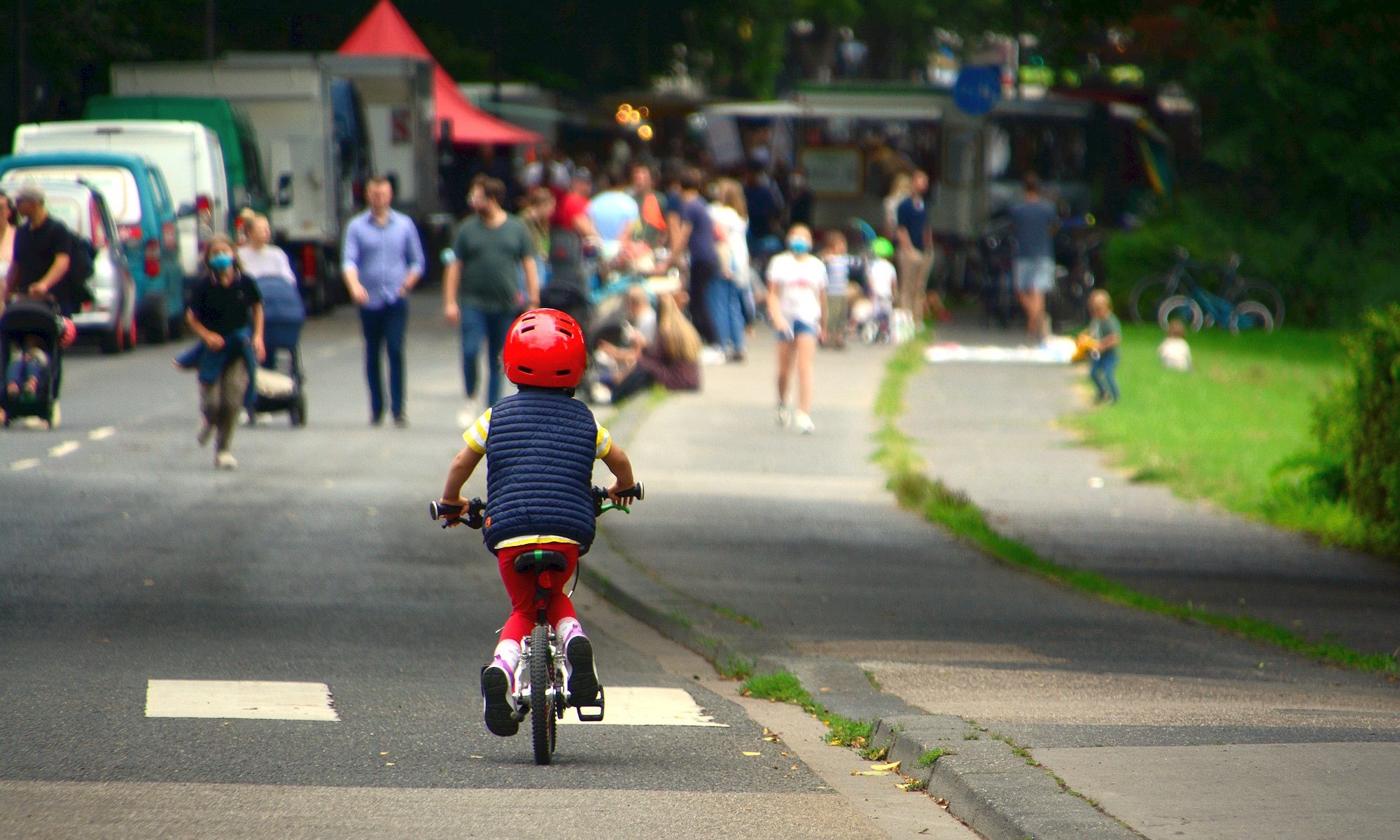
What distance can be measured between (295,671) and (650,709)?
58.1 inches

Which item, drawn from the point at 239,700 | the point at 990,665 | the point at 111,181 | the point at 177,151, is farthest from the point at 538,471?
the point at 177,151

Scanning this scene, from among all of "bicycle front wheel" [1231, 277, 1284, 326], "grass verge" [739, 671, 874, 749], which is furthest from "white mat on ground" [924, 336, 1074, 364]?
"grass verge" [739, 671, 874, 749]

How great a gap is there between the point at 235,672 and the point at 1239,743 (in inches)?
148

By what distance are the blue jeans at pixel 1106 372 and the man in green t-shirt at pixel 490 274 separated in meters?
6.00

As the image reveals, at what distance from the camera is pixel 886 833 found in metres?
5.70

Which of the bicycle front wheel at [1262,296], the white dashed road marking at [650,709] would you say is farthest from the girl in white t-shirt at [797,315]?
the bicycle front wheel at [1262,296]

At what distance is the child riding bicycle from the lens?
6281 mm

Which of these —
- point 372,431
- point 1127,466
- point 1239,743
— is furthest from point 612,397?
point 1239,743

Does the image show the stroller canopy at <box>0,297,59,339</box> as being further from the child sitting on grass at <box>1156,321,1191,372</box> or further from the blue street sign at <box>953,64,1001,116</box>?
the blue street sign at <box>953,64,1001,116</box>

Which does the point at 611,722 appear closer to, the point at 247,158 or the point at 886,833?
the point at 886,833

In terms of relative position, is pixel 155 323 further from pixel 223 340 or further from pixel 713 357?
pixel 223 340

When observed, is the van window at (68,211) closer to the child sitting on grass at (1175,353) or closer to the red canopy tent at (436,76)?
the child sitting on grass at (1175,353)

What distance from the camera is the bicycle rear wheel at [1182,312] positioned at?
89.9 feet

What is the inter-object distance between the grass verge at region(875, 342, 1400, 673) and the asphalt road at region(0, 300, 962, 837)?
104 inches
